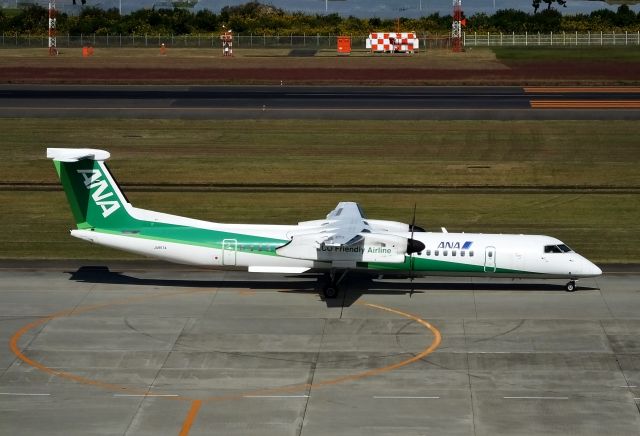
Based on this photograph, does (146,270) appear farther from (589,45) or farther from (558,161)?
(589,45)

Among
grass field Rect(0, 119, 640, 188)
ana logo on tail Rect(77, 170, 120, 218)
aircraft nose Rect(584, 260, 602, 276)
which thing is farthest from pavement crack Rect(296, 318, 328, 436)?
grass field Rect(0, 119, 640, 188)

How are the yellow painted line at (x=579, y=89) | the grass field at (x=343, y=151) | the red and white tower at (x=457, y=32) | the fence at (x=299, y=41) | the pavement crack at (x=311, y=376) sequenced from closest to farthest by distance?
1. the pavement crack at (x=311, y=376)
2. the grass field at (x=343, y=151)
3. the yellow painted line at (x=579, y=89)
4. the red and white tower at (x=457, y=32)
5. the fence at (x=299, y=41)

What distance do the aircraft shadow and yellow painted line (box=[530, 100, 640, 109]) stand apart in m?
42.9

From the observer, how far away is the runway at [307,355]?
3244cm

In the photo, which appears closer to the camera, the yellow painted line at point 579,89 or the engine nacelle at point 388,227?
the engine nacelle at point 388,227

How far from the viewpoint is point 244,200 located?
199 ft

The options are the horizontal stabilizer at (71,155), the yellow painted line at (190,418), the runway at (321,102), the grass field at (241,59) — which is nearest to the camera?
the yellow painted line at (190,418)

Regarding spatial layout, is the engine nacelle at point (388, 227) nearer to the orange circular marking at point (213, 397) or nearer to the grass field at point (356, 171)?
the orange circular marking at point (213, 397)

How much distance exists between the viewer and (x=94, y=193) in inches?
1756

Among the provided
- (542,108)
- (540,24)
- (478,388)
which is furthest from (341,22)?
(478,388)

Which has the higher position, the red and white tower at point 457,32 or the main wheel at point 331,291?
the red and white tower at point 457,32

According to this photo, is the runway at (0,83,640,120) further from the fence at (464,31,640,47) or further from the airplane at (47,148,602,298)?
the airplane at (47,148,602,298)

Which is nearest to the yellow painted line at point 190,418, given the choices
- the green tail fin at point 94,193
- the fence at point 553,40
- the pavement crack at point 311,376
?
the pavement crack at point 311,376

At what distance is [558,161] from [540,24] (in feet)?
255
